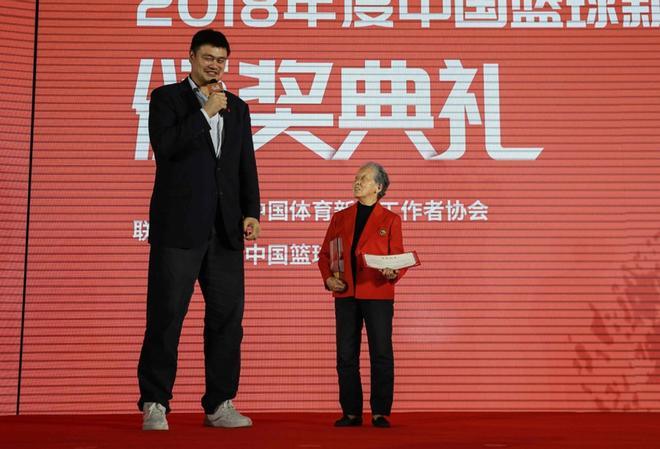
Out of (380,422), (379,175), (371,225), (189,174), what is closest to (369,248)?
(371,225)

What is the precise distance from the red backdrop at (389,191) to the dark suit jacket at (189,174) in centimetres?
112

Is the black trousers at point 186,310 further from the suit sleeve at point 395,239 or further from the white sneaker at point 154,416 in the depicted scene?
the suit sleeve at point 395,239

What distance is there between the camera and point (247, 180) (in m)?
2.75

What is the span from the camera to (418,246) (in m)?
3.80

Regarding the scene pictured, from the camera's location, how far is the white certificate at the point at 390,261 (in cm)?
279

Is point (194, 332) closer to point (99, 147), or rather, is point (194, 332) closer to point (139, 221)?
point (139, 221)

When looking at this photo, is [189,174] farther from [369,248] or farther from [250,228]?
[369,248]

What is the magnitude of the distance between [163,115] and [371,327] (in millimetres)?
1012

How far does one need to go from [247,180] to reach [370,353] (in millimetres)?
746

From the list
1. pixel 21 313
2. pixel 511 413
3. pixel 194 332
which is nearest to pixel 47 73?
pixel 21 313

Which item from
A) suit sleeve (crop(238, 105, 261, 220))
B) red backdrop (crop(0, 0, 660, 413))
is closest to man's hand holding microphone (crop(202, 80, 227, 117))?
suit sleeve (crop(238, 105, 261, 220))

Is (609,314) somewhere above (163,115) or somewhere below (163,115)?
below

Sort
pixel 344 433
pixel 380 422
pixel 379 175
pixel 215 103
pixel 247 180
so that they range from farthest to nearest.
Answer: pixel 379 175 < pixel 380 422 < pixel 247 180 < pixel 344 433 < pixel 215 103

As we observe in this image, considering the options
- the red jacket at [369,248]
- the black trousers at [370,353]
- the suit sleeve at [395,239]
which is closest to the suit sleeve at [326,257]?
the red jacket at [369,248]
